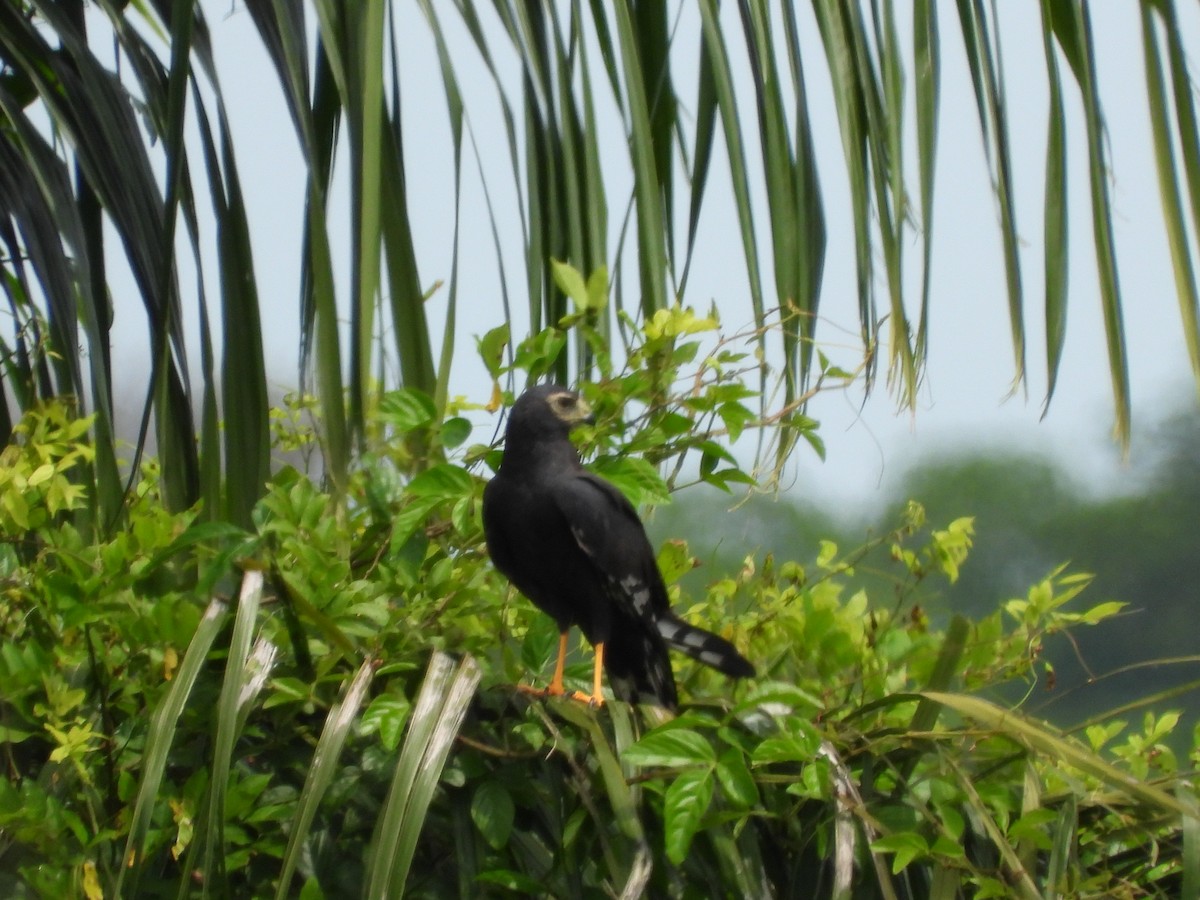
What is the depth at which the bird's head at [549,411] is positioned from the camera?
1567 mm

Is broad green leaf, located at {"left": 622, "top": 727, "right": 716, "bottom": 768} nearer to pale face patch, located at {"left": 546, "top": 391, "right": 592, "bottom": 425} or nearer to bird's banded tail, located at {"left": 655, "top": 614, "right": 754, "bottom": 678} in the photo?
bird's banded tail, located at {"left": 655, "top": 614, "right": 754, "bottom": 678}

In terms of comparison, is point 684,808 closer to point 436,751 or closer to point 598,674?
point 436,751

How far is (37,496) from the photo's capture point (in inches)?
55.6

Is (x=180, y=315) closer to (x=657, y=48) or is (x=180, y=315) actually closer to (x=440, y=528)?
(x=440, y=528)

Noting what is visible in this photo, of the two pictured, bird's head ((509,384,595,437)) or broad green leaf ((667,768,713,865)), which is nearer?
broad green leaf ((667,768,713,865))

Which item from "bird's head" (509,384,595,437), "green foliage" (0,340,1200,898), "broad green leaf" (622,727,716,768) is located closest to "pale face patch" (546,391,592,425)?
"bird's head" (509,384,595,437)

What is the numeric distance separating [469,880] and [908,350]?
0.67 m

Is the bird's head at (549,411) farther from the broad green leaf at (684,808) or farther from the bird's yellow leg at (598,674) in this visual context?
the broad green leaf at (684,808)

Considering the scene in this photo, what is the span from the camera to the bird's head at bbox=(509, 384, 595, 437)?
157cm

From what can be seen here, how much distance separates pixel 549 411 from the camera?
5.23 ft

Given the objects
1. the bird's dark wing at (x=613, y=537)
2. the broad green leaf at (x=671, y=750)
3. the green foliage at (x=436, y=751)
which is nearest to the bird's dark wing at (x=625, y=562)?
the bird's dark wing at (x=613, y=537)

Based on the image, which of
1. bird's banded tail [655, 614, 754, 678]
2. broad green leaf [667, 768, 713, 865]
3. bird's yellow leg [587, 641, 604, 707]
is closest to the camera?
broad green leaf [667, 768, 713, 865]

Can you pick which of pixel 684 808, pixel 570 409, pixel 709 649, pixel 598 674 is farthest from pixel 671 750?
pixel 570 409

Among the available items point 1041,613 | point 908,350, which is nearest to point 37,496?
point 908,350
